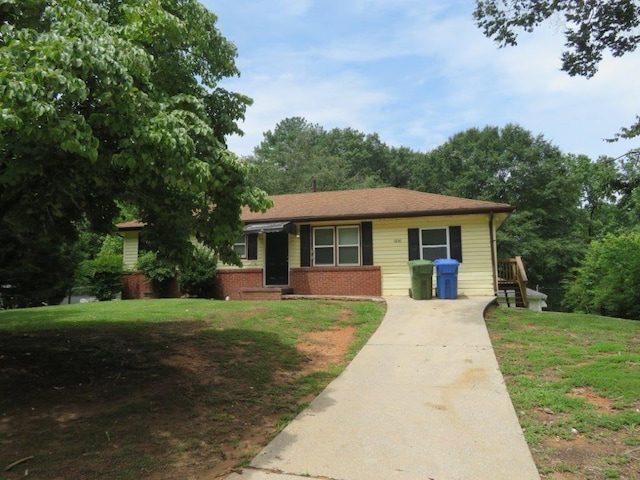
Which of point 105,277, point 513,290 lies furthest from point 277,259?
point 513,290

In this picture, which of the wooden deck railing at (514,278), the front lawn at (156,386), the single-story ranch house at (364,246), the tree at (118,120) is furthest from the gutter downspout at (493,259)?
the tree at (118,120)

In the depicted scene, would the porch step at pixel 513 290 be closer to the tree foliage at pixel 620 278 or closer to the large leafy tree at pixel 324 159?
the tree foliage at pixel 620 278

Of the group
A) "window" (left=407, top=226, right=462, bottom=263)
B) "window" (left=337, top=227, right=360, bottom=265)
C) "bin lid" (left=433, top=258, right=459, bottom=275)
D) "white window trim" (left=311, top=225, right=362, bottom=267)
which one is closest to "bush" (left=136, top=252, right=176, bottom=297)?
"white window trim" (left=311, top=225, right=362, bottom=267)

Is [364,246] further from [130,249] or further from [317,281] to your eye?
[130,249]

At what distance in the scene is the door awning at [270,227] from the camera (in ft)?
49.3

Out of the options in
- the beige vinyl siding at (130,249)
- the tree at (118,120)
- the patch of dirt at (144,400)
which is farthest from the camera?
the beige vinyl siding at (130,249)

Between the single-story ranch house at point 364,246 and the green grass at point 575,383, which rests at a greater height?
the single-story ranch house at point 364,246

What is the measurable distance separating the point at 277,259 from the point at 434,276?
5.57 m

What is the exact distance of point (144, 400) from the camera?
5285 mm

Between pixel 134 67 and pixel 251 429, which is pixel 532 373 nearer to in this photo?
pixel 251 429

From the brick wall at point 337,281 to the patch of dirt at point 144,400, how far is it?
6065mm

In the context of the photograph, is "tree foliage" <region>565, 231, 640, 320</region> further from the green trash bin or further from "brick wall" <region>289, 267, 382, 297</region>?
"brick wall" <region>289, 267, 382, 297</region>

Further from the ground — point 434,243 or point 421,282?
point 434,243

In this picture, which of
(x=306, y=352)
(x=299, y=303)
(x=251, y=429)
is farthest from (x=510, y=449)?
(x=299, y=303)
